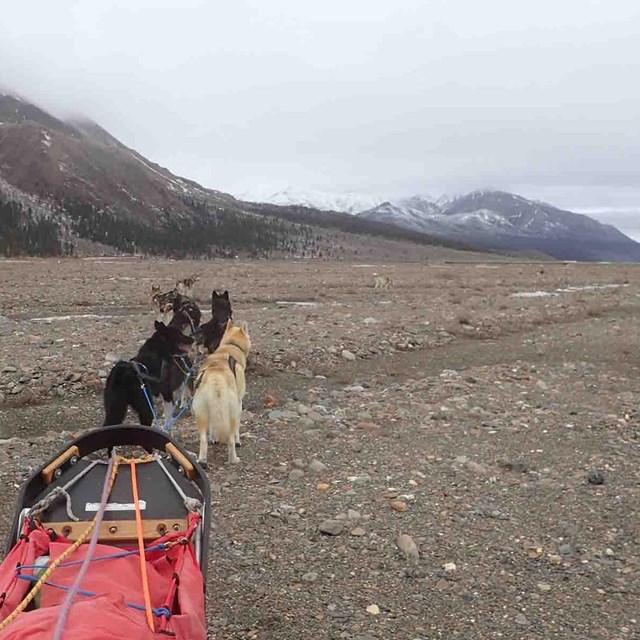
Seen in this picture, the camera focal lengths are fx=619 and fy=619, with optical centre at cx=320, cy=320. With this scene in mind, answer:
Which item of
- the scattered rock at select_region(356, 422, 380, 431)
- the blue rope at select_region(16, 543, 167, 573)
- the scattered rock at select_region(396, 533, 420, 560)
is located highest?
the blue rope at select_region(16, 543, 167, 573)

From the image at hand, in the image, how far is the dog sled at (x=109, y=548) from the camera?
2.12 metres

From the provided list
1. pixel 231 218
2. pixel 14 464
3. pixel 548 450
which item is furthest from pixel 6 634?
pixel 231 218

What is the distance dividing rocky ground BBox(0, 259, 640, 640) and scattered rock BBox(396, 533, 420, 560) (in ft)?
0.07

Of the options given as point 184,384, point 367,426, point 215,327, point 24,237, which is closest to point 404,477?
point 367,426

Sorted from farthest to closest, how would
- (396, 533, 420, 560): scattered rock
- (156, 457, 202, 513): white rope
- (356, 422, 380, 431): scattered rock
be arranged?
(356, 422, 380, 431): scattered rock, (396, 533, 420, 560): scattered rock, (156, 457, 202, 513): white rope

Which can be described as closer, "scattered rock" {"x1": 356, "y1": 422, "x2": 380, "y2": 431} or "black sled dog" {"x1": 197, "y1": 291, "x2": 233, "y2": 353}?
"scattered rock" {"x1": 356, "y1": 422, "x2": 380, "y2": 431}

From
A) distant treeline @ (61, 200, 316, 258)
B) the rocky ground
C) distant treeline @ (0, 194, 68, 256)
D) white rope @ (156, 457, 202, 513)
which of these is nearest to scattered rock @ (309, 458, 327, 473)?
the rocky ground

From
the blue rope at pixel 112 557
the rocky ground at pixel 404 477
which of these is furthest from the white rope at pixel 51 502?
the rocky ground at pixel 404 477

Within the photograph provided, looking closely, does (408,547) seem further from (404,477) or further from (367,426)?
(367,426)

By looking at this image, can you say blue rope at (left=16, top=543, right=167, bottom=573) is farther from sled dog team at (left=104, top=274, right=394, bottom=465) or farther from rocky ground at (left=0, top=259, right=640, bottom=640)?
sled dog team at (left=104, top=274, right=394, bottom=465)

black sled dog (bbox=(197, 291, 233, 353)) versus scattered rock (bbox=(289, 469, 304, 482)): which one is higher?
black sled dog (bbox=(197, 291, 233, 353))

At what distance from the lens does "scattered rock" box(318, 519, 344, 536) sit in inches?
204

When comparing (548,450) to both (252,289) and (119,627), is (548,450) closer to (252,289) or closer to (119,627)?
(119,627)

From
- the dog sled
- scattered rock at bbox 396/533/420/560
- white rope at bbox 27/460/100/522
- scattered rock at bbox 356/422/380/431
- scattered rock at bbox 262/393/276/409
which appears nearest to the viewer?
the dog sled
